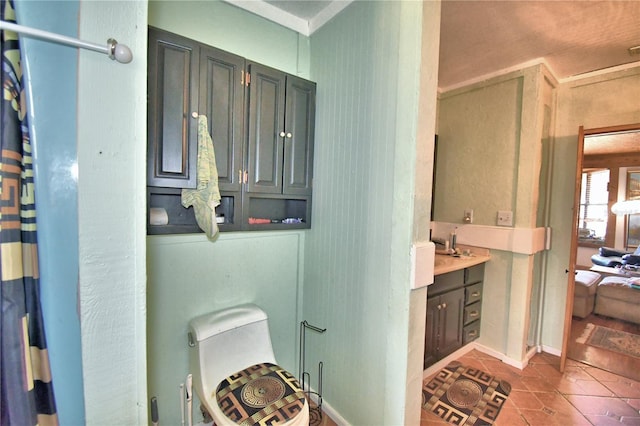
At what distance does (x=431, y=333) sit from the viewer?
6.93 ft

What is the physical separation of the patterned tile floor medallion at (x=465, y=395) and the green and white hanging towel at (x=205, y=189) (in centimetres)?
188

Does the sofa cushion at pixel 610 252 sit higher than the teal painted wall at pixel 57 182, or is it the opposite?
the teal painted wall at pixel 57 182

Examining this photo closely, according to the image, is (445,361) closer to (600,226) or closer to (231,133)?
(231,133)

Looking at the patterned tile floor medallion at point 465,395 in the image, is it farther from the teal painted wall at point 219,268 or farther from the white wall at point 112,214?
the white wall at point 112,214

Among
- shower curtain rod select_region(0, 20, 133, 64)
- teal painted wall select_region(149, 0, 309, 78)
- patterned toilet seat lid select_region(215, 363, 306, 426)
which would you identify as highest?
teal painted wall select_region(149, 0, 309, 78)

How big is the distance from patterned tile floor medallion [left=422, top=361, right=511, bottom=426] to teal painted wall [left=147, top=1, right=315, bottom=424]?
3.44ft

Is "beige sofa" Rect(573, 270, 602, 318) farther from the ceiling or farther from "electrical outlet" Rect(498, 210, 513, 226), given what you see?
the ceiling

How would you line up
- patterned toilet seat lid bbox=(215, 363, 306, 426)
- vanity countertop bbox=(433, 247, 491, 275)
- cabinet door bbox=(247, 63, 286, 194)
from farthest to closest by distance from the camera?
vanity countertop bbox=(433, 247, 491, 275), cabinet door bbox=(247, 63, 286, 194), patterned toilet seat lid bbox=(215, 363, 306, 426)

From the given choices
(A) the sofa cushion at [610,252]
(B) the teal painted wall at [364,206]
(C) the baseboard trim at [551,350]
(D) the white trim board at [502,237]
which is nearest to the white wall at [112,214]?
(B) the teal painted wall at [364,206]

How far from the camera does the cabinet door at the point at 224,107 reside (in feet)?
4.60

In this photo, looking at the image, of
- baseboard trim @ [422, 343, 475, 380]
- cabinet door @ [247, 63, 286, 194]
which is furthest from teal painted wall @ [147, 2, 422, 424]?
baseboard trim @ [422, 343, 475, 380]

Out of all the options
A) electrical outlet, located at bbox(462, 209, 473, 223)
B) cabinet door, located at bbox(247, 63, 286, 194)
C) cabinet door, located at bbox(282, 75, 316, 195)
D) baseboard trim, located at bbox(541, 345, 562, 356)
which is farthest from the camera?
electrical outlet, located at bbox(462, 209, 473, 223)

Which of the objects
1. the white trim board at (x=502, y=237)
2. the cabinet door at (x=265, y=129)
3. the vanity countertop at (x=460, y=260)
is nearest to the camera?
the cabinet door at (x=265, y=129)

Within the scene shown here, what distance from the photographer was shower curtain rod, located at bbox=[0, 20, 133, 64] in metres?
0.52
